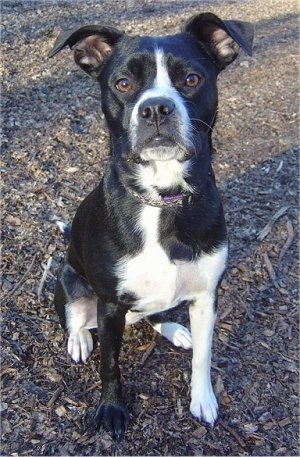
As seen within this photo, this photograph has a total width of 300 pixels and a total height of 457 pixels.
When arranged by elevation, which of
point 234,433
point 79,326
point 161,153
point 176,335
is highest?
point 161,153

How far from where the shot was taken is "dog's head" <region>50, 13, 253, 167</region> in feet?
8.77

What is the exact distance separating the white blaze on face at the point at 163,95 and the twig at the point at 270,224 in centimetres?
204

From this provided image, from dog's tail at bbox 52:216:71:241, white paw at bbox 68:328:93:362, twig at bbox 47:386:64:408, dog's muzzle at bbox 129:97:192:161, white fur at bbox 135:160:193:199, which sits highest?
dog's muzzle at bbox 129:97:192:161

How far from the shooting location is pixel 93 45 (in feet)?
10.4

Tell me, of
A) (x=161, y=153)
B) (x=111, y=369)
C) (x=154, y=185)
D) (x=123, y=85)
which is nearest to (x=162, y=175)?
(x=154, y=185)

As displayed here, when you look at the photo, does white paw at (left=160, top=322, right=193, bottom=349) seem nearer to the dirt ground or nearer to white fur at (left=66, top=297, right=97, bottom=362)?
the dirt ground

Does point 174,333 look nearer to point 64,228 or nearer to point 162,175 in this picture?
point 64,228

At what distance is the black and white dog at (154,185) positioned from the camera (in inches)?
109

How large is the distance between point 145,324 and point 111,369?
2.36 ft

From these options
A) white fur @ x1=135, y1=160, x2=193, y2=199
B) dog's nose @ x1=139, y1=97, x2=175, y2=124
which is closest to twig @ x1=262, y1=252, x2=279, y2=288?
white fur @ x1=135, y1=160, x2=193, y2=199

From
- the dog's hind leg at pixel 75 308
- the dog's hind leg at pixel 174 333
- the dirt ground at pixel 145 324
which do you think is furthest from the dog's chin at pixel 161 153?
the dirt ground at pixel 145 324

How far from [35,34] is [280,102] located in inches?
104

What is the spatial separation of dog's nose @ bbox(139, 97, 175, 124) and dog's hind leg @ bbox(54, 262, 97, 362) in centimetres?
132

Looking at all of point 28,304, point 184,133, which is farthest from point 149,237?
point 28,304
